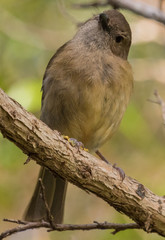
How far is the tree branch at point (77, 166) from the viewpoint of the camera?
3.21 metres

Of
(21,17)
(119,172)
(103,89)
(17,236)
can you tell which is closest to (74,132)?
(103,89)

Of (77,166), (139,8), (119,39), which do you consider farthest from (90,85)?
(139,8)

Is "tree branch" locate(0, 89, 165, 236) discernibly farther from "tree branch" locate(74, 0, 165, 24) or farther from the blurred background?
"tree branch" locate(74, 0, 165, 24)

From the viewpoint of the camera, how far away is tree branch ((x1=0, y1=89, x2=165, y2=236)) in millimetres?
3213

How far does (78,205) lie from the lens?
242 inches

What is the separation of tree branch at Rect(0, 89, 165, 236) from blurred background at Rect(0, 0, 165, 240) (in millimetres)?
1236

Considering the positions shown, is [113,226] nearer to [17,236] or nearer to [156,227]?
[156,227]

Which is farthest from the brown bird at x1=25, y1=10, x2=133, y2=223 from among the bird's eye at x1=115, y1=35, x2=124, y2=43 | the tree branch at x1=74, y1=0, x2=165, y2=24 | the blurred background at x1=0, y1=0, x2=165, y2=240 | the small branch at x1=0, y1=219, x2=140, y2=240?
the small branch at x1=0, y1=219, x2=140, y2=240

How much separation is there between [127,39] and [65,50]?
59 centimetres

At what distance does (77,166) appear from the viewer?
137 inches

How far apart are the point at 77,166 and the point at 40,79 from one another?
201 cm

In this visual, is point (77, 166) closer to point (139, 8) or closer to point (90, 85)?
point (90, 85)

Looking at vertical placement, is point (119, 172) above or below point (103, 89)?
below

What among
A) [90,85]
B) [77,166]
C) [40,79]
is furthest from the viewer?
[40,79]
